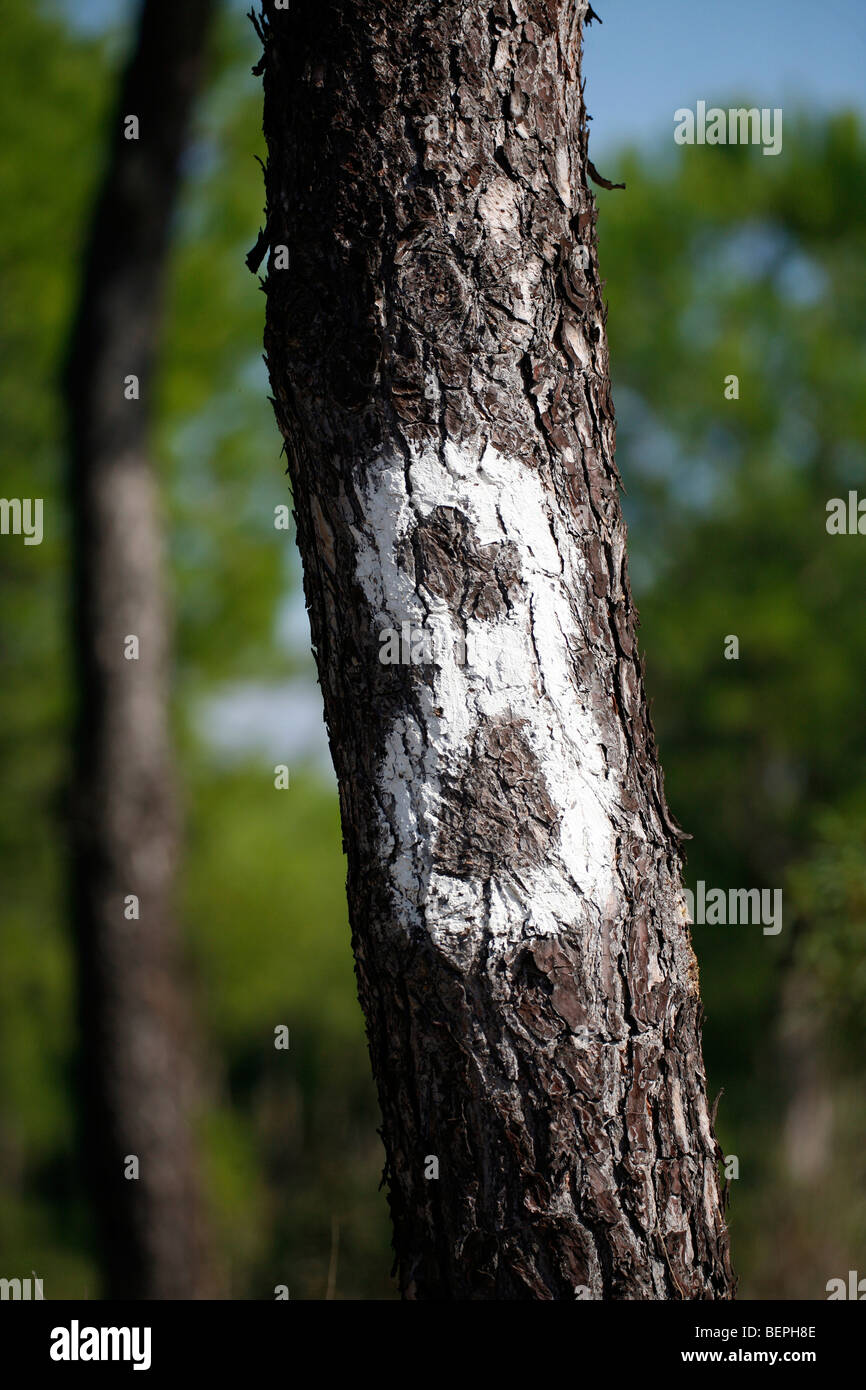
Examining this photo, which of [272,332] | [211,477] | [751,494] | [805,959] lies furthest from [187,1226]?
[751,494]

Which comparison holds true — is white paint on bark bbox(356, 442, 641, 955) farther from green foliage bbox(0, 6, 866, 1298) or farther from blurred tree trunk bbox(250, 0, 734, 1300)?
green foliage bbox(0, 6, 866, 1298)

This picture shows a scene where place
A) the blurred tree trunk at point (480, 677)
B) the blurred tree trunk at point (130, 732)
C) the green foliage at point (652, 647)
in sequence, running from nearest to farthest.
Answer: the blurred tree trunk at point (480, 677) < the blurred tree trunk at point (130, 732) < the green foliage at point (652, 647)

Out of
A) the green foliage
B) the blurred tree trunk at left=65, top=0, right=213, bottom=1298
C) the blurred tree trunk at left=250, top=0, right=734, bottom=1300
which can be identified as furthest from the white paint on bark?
the green foliage

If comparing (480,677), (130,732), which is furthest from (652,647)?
(480,677)

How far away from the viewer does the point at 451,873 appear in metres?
1.11

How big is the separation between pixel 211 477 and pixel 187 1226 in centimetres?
480

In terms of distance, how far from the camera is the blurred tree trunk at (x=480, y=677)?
1099mm

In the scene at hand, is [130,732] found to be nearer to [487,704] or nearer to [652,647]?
[487,704]

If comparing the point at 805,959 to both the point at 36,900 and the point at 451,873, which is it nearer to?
the point at 451,873

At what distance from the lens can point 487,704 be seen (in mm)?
1114

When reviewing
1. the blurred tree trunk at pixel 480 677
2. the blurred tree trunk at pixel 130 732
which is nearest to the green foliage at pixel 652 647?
the blurred tree trunk at pixel 130 732

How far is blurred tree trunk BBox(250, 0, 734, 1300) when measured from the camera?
1.10 m

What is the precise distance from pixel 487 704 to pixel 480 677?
0.03 m

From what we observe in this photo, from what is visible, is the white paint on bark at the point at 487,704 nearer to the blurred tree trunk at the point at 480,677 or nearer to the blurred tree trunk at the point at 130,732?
the blurred tree trunk at the point at 480,677
